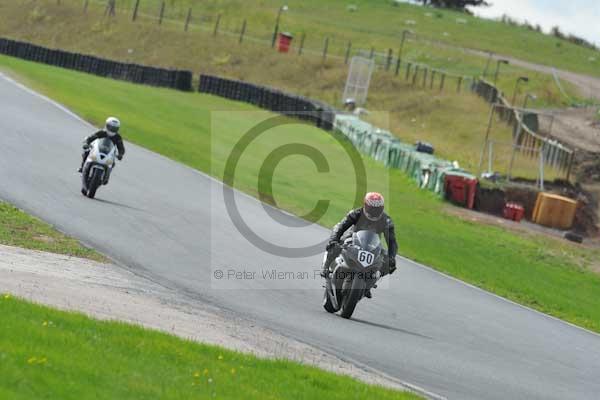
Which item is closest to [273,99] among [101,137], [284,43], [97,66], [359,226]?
[97,66]

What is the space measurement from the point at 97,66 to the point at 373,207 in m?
43.3

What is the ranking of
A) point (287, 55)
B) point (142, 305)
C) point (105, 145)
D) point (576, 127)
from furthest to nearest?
point (287, 55) → point (576, 127) → point (105, 145) → point (142, 305)

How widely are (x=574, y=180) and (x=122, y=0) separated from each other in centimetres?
5117

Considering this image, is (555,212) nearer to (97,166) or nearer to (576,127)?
(576,127)

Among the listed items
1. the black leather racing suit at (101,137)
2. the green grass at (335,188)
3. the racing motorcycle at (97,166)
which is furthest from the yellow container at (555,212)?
the racing motorcycle at (97,166)

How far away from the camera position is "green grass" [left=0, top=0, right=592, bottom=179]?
53.9m

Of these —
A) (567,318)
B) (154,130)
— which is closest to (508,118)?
(154,130)

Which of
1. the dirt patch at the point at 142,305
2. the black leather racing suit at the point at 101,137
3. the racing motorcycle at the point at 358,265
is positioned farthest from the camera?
the black leather racing suit at the point at 101,137

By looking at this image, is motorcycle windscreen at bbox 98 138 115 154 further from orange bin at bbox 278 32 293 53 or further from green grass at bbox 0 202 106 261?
orange bin at bbox 278 32 293 53

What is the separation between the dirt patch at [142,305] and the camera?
10.9m

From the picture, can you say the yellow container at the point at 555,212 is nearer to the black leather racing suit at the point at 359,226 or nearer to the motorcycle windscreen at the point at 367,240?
the black leather racing suit at the point at 359,226

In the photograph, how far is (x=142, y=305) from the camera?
12.1 m

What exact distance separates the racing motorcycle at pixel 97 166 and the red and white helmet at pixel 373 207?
785cm

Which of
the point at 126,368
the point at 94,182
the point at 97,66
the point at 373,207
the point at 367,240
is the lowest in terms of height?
the point at 97,66
